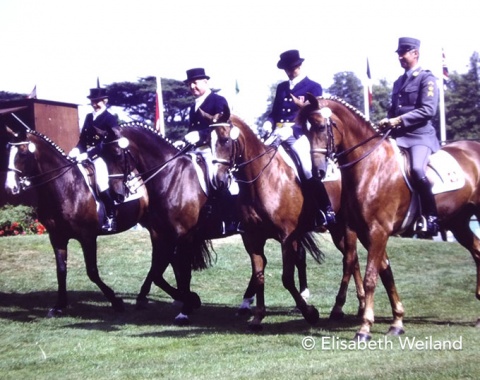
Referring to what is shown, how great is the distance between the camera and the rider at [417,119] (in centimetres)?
1000

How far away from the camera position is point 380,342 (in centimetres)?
905

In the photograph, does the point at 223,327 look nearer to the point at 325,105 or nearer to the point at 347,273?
the point at 347,273

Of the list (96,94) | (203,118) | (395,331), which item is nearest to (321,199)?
(395,331)

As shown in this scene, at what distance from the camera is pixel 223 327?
11430 millimetres

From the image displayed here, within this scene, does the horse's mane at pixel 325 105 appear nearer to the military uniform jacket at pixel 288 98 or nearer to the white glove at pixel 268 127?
the military uniform jacket at pixel 288 98

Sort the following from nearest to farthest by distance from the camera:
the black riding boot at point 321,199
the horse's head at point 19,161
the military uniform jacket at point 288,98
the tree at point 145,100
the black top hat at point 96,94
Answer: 1. the black riding boot at point 321,199
2. the military uniform jacket at point 288,98
3. the horse's head at point 19,161
4. the black top hat at point 96,94
5. the tree at point 145,100

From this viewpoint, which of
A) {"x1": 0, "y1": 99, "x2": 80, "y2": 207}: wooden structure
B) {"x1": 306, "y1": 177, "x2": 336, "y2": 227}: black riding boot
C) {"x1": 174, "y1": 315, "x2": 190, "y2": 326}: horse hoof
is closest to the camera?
{"x1": 306, "y1": 177, "x2": 336, "y2": 227}: black riding boot

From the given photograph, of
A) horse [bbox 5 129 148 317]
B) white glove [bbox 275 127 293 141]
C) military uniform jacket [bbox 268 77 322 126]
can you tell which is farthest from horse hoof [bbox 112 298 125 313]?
white glove [bbox 275 127 293 141]

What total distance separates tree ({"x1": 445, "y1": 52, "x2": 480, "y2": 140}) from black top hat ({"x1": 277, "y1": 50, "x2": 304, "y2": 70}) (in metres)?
56.3

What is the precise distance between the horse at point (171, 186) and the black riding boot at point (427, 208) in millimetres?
3675

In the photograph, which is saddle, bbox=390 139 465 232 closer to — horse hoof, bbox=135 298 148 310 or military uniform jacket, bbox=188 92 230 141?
military uniform jacket, bbox=188 92 230 141

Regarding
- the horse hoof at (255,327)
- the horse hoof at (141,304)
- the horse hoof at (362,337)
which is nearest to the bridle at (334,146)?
the horse hoof at (362,337)

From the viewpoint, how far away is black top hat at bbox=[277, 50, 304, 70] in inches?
464

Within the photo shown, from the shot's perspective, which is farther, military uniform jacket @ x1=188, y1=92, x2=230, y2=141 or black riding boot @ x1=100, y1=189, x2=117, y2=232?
black riding boot @ x1=100, y1=189, x2=117, y2=232
